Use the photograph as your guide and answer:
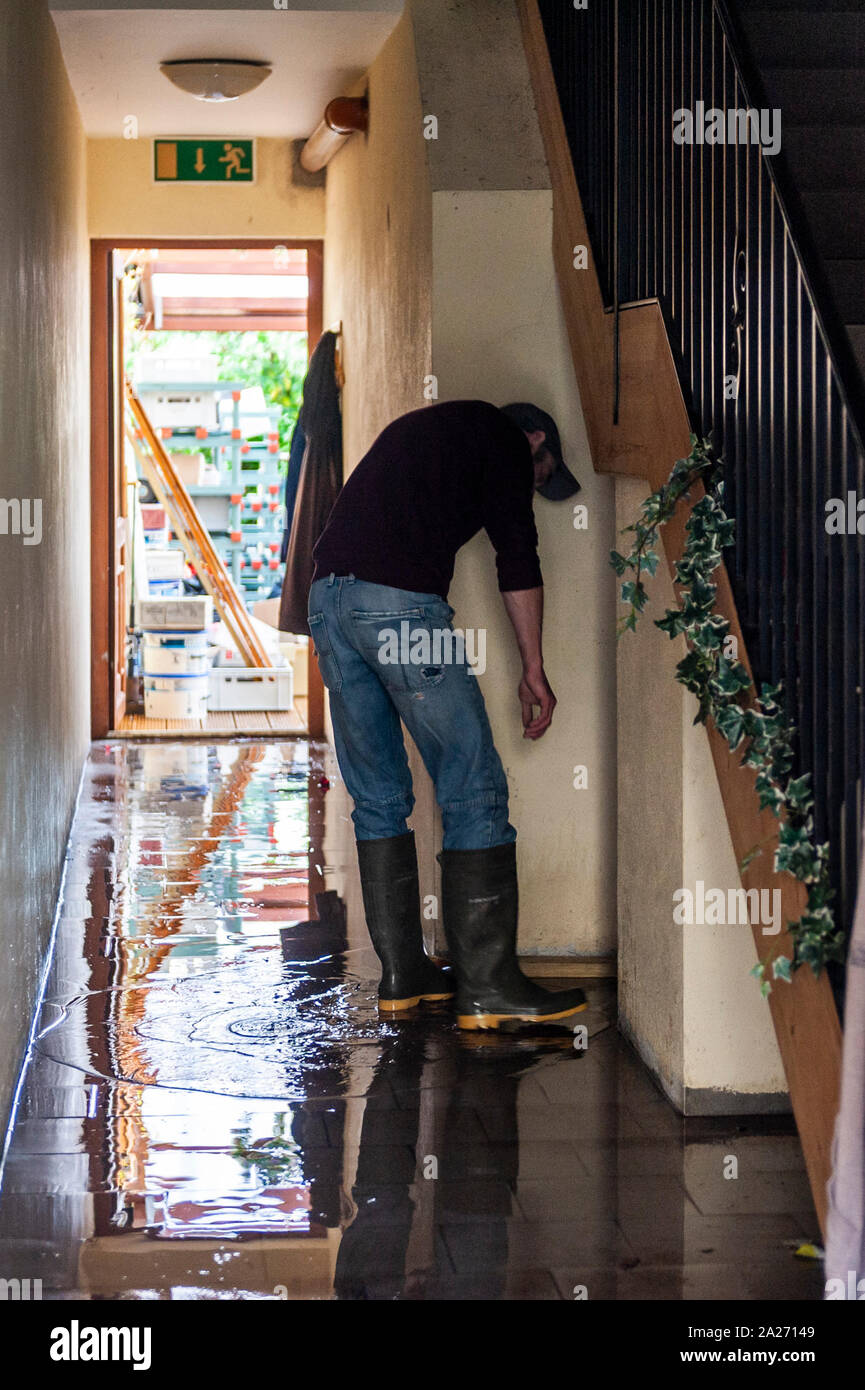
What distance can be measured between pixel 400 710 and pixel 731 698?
119 centimetres

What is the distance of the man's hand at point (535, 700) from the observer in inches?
162

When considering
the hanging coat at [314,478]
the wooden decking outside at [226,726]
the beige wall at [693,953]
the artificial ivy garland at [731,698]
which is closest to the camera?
the artificial ivy garland at [731,698]

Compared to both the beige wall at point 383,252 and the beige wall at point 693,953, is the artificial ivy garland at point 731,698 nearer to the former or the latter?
the beige wall at point 693,953

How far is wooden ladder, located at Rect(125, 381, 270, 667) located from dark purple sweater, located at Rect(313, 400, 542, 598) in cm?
666

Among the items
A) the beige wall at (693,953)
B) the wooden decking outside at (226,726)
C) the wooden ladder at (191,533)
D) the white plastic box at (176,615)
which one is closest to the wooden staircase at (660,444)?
the beige wall at (693,953)

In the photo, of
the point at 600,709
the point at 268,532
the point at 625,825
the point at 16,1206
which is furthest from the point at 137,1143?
the point at 268,532

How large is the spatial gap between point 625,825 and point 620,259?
1360 millimetres

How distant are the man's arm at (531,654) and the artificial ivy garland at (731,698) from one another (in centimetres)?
56

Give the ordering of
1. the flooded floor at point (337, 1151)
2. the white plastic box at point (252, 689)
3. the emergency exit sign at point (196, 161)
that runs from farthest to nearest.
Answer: the white plastic box at point (252, 689)
the emergency exit sign at point (196, 161)
the flooded floor at point (337, 1151)

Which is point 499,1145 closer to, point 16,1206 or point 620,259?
point 16,1206

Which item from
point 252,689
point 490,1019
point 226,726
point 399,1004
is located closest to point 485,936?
point 490,1019

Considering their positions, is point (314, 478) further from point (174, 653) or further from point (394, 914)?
point (394, 914)

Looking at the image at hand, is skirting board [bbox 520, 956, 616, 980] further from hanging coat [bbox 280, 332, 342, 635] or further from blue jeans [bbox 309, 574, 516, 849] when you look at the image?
hanging coat [bbox 280, 332, 342, 635]

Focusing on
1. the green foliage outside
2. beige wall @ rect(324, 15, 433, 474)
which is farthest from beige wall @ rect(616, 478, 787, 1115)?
the green foliage outside
